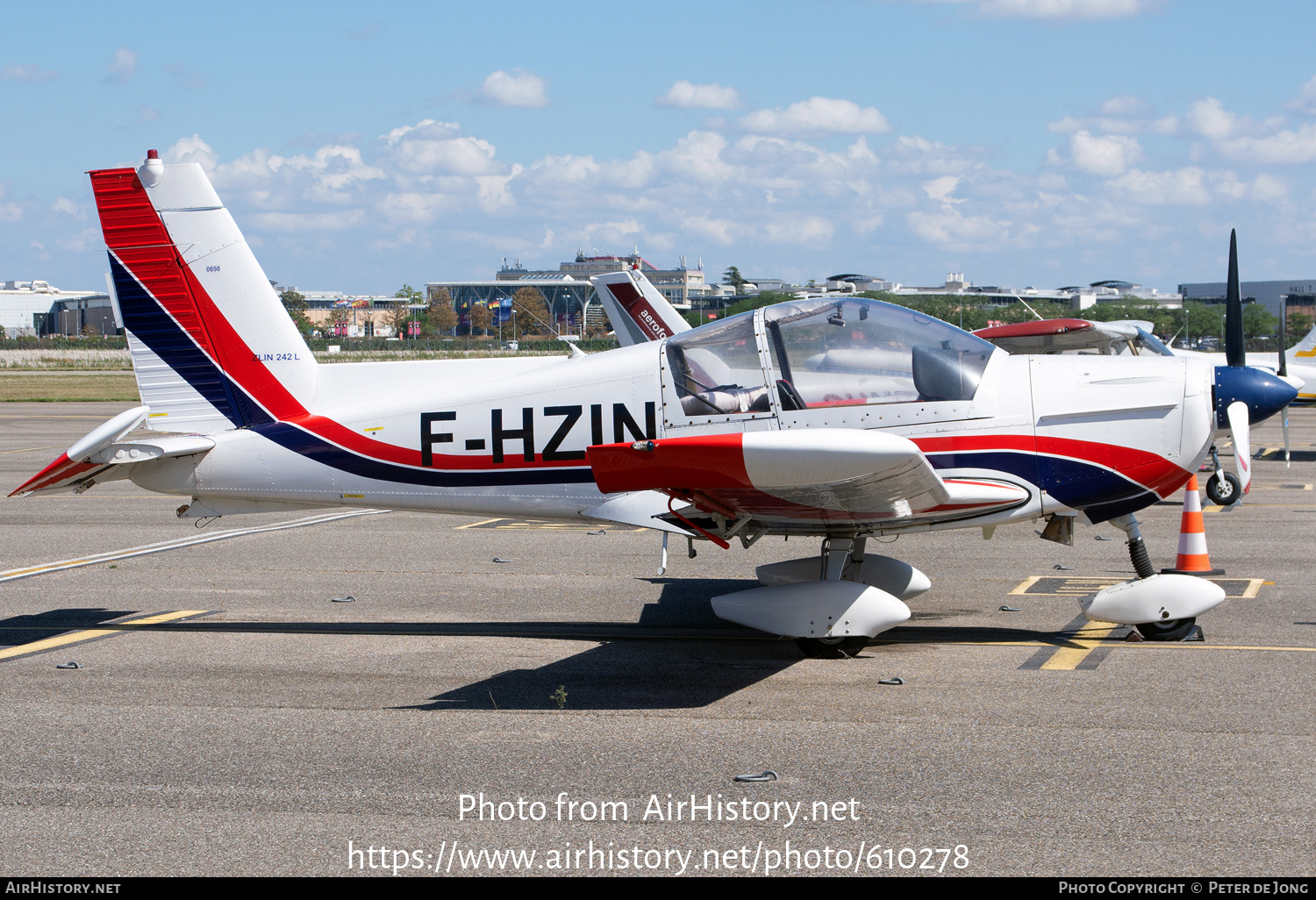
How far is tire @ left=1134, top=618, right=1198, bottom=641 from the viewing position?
7.47 m

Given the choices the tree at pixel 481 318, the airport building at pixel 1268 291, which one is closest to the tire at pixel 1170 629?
the airport building at pixel 1268 291

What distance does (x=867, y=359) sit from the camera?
736 centimetres

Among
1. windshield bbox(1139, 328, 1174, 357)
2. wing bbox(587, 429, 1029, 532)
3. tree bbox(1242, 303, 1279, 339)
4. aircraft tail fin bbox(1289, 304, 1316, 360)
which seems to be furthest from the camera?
tree bbox(1242, 303, 1279, 339)

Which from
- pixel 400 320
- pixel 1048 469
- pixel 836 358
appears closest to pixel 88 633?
pixel 836 358

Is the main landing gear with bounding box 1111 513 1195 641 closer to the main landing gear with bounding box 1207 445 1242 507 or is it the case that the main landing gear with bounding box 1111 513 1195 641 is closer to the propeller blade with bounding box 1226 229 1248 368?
the propeller blade with bounding box 1226 229 1248 368

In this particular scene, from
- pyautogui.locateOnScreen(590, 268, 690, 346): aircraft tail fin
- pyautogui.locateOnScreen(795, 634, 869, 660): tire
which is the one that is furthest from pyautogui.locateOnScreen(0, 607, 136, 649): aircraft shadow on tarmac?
pyautogui.locateOnScreen(590, 268, 690, 346): aircraft tail fin

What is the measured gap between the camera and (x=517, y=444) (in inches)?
312

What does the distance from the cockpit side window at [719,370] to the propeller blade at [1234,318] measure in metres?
3.22

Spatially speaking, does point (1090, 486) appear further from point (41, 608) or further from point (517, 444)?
point (41, 608)

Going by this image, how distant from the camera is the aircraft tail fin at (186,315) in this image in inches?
332

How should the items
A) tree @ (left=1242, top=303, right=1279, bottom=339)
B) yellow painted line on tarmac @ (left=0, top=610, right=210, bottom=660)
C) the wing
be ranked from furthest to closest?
tree @ (left=1242, top=303, right=1279, bottom=339), yellow painted line on tarmac @ (left=0, top=610, right=210, bottom=660), the wing

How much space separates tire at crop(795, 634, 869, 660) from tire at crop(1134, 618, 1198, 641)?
6.16ft

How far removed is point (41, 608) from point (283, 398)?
277 centimetres

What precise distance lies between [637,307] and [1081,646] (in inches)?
610
